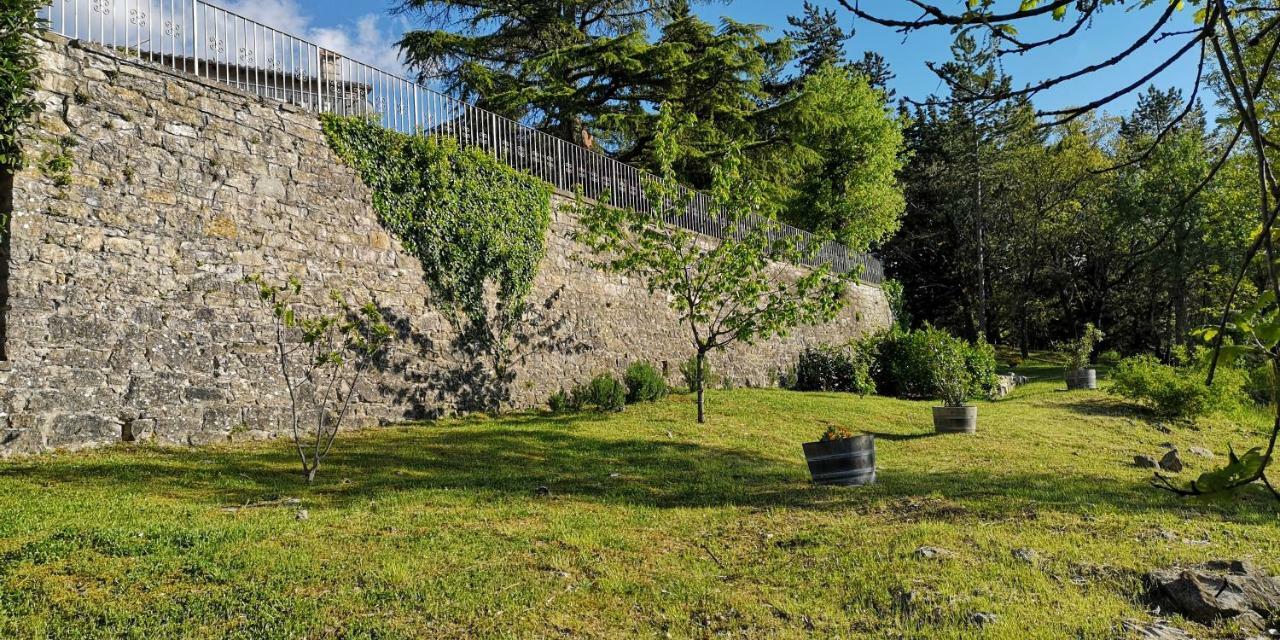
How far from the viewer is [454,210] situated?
11.2 metres

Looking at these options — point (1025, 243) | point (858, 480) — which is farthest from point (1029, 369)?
point (858, 480)

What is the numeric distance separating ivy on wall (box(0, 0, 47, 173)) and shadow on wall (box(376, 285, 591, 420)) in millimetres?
4154

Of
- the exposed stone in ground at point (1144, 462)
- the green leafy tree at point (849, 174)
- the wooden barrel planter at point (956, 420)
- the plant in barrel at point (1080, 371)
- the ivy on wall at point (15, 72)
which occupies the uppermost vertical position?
the green leafy tree at point (849, 174)

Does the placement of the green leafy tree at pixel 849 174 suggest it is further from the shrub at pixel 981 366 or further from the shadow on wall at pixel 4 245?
the shadow on wall at pixel 4 245

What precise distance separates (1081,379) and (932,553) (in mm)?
18330

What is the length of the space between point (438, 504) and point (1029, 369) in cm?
2869

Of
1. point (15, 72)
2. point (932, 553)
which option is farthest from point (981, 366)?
point (15, 72)

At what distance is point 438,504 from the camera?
6.24 meters

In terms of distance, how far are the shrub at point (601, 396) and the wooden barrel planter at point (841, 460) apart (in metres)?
5.10

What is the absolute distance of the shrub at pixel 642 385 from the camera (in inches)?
523

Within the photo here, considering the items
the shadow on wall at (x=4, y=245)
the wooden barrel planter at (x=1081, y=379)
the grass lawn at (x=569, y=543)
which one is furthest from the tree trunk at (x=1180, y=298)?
the shadow on wall at (x=4, y=245)

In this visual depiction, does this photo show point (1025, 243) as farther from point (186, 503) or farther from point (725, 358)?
point (186, 503)

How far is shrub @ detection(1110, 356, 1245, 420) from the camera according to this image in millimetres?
14453

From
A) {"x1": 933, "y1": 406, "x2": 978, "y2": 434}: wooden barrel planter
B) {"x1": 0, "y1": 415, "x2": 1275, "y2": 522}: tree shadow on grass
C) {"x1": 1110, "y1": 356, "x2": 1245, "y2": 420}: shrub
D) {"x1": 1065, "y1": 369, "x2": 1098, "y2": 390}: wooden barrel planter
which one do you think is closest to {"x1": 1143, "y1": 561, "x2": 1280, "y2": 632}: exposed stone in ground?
{"x1": 0, "y1": 415, "x2": 1275, "y2": 522}: tree shadow on grass
